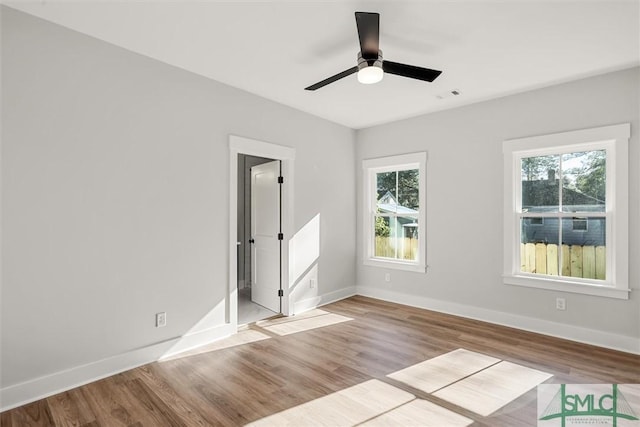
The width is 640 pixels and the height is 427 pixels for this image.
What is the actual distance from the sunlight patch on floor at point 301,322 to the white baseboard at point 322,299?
0.36 ft

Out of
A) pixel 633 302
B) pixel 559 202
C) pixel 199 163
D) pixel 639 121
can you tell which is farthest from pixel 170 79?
pixel 633 302

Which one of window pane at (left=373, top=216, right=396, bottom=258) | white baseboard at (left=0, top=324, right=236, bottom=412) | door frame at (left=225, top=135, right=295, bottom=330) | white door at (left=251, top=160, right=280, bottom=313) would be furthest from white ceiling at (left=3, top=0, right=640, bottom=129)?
white baseboard at (left=0, top=324, right=236, bottom=412)

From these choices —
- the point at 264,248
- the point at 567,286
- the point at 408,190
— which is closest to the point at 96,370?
the point at 264,248

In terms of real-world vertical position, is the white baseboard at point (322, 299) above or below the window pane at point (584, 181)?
below

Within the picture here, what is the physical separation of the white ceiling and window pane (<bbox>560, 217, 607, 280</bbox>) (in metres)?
1.53

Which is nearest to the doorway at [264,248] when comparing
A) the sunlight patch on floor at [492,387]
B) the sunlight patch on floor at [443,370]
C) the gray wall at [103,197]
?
the gray wall at [103,197]

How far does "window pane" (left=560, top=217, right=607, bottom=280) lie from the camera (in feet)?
10.7

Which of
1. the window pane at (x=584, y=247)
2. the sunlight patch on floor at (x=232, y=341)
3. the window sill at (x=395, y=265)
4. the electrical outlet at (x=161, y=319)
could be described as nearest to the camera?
the electrical outlet at (x=161, y=319)

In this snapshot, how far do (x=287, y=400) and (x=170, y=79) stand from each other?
9.69ft

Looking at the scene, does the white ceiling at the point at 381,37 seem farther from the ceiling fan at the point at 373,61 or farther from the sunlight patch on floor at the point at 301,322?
the sunlight patch on floor at the point at 301,322

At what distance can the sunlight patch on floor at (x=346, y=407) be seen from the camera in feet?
6.69

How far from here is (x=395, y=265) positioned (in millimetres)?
4727

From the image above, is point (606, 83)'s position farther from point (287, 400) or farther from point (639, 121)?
point (287, 400)

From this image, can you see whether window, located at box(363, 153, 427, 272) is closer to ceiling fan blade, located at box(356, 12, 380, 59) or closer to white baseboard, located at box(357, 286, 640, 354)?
white baseboard, located at box(357, 286, 640, 354)
